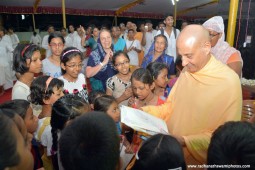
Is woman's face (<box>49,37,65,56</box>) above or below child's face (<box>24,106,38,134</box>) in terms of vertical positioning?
above

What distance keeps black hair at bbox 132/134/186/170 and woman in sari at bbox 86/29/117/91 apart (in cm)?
210

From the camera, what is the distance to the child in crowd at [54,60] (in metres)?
3.10

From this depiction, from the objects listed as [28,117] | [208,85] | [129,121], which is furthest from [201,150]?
[28,117]

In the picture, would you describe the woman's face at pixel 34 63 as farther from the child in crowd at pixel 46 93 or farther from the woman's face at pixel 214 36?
the woman's face at pixel 214 36

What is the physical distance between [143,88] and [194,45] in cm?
97

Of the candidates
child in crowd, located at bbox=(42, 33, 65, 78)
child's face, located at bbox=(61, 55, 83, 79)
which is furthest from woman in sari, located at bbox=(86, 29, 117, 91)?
child's face, located at bbox=(61, 55, 83, 79)

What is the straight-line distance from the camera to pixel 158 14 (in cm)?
1449

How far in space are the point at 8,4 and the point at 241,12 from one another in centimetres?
942

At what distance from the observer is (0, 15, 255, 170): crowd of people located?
1.03m

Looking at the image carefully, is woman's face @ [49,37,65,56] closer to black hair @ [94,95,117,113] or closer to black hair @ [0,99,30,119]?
black hair @ [94,95,117,113]

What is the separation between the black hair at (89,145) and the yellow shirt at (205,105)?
73cm

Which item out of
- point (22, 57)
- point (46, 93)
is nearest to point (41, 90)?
point (46, 93)

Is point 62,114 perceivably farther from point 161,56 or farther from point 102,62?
point 161,56

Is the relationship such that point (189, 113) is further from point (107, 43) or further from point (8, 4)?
point (8, 4)
